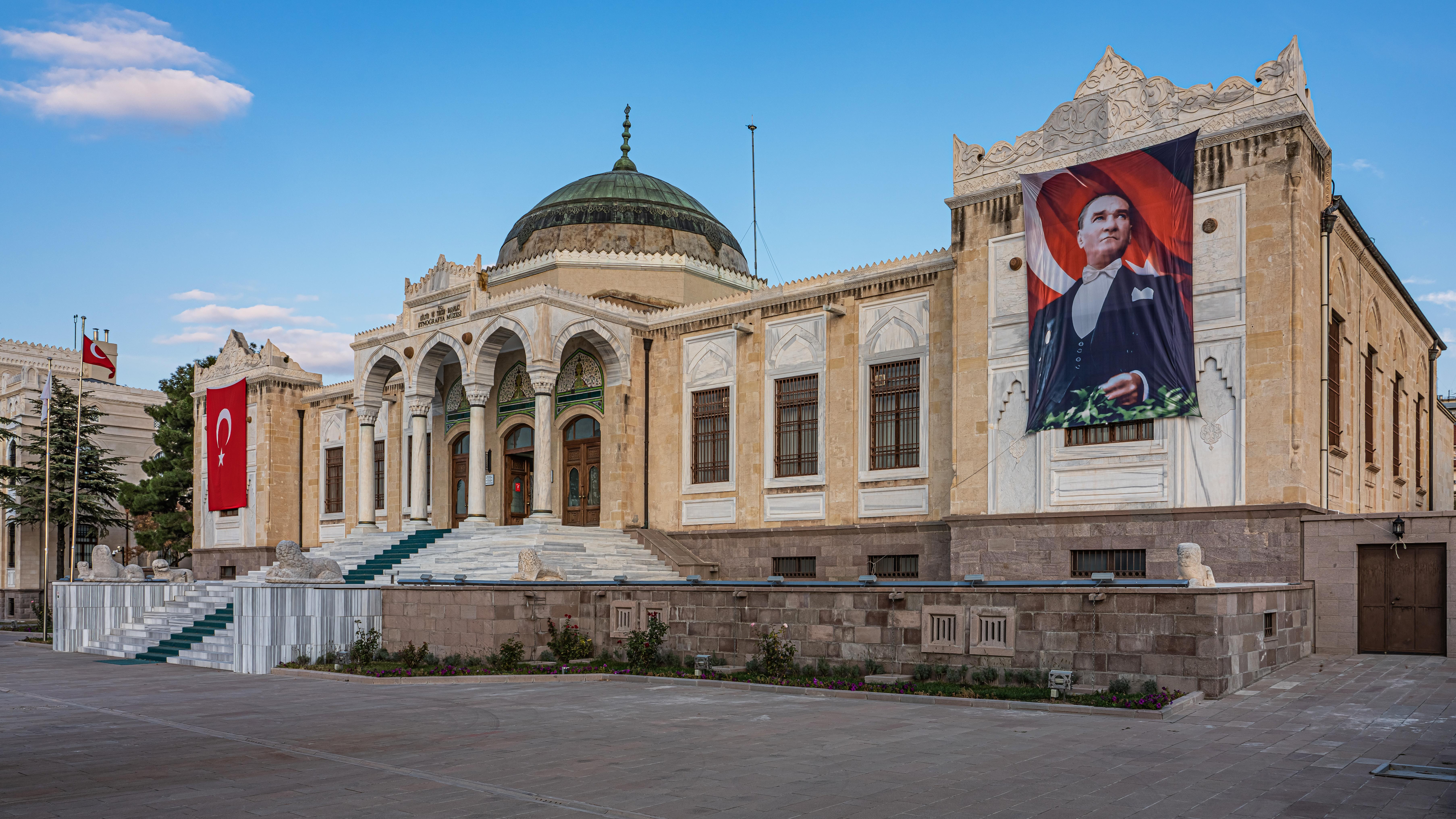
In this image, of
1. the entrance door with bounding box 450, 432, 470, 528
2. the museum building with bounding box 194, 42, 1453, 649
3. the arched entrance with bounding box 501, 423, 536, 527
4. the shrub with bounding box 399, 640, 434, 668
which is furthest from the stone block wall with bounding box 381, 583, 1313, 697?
the entrance door with bounding box 450, 432, 470, 528

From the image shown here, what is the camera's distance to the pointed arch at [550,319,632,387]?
24.9m

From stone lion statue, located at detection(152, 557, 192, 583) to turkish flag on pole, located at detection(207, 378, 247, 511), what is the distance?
2.58 metres

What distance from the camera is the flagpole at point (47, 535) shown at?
94.4ft

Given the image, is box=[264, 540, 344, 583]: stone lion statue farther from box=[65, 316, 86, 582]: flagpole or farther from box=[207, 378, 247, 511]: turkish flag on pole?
box=[207, 378, 247, 511]: turkish flag on pole

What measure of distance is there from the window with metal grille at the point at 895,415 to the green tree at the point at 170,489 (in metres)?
25.0

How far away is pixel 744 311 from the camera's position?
24469mm

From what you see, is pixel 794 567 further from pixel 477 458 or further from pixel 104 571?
pixel 104 571

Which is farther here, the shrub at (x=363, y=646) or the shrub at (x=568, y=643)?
the shrub at (x=363, y=646)

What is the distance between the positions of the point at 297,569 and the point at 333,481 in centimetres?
1464

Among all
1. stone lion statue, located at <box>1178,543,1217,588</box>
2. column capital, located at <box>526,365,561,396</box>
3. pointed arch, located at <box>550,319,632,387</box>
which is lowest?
stone lion statue, located at <box>1178,543,1217,588</box>

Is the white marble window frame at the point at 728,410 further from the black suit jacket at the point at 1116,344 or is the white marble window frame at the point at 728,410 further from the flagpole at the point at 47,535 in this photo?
the flagpole at the point at 47,535

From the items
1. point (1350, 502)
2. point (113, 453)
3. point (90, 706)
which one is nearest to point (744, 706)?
point (90, 706)

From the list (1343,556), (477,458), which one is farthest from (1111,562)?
(477,458)

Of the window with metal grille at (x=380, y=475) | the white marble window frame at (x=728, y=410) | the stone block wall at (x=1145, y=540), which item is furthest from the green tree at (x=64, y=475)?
the stone block wall at (x=1145, y=540)
